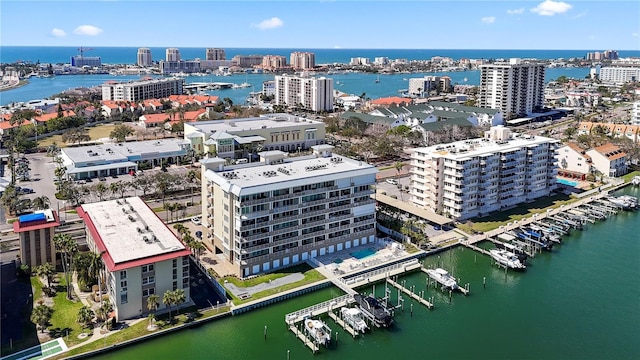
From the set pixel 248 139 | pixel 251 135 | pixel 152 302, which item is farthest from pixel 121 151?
pixel 152 302

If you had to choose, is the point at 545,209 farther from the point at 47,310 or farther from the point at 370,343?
the point at 47,310

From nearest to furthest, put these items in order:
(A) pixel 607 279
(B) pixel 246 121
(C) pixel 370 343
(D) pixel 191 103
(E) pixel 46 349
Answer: (E) pixel 46 349 → (C) pixel 370 343 → (A) pixel 607 279 → (B) pixel 246 121 → (D) pixel 191 103

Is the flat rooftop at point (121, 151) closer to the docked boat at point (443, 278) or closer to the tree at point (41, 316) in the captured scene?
the tree at point (41, 316)

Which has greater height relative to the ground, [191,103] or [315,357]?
[191,103]

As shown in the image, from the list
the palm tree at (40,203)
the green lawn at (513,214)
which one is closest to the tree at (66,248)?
the palm tree at (40,203)

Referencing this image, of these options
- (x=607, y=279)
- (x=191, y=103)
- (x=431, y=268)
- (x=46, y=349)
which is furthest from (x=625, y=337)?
(x=191, y=103)

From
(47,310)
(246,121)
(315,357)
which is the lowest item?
(315,357)

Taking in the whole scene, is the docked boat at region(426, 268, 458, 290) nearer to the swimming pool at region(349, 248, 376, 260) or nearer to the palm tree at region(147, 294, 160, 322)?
the swimming pool at region(349, 248, 376, 260)
